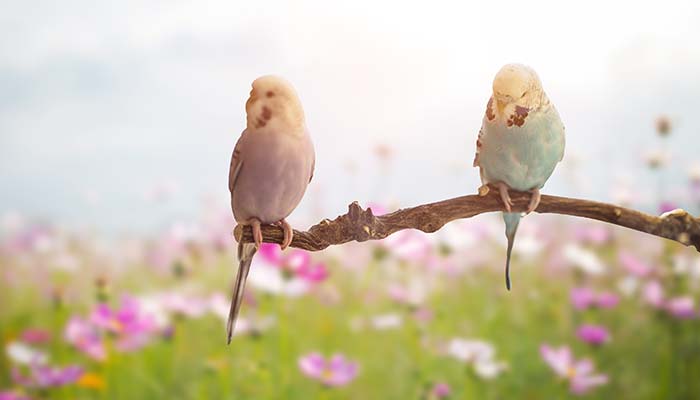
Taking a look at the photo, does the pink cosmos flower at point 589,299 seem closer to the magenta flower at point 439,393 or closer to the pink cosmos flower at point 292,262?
the magenta flower at point 439,393

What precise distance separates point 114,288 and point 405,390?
1.69ft

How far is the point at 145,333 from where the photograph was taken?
1010 mm

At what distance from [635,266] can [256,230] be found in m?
0.99

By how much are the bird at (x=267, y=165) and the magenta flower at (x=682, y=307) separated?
91 cm

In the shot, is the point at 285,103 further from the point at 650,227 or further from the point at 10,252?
the point at 10,252

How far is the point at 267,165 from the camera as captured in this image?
445 mm

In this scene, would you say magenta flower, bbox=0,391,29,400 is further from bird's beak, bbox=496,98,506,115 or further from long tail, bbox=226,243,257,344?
bird's beak, bbox=496,98,506,115

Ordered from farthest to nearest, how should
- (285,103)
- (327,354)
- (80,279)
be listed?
(80,279) < (327,354) < (285,103)

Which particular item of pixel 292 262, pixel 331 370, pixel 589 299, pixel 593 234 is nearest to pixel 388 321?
pixel 331 370

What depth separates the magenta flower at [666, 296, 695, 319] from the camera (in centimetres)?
115

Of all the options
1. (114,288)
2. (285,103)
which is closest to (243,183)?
(285,103)

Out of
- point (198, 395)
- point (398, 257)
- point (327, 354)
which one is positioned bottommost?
point (198, 395)

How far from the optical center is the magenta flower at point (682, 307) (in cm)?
115

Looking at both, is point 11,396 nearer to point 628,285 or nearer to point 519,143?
point 519,143
